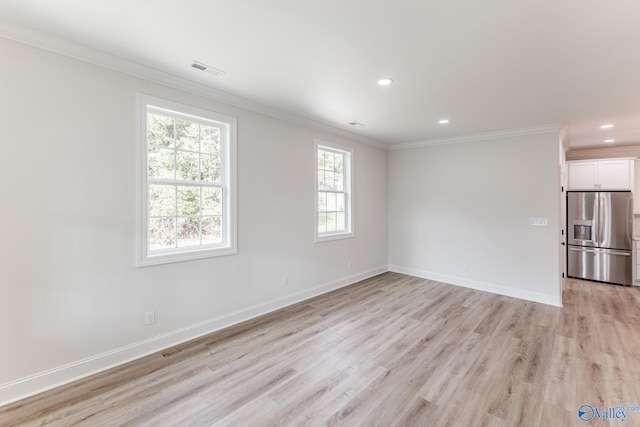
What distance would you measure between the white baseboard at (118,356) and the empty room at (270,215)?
2cm

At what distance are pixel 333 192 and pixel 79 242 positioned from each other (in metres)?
3.48

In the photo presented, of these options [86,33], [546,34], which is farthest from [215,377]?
[546,34]

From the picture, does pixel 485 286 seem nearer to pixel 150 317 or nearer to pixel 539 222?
pixel 539 222

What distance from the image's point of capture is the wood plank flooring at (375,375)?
1.97m

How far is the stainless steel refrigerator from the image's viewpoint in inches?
200

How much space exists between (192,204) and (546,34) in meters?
3.44

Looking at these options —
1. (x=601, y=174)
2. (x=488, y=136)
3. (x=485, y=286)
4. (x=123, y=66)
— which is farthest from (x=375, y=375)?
(x=601, y=174)

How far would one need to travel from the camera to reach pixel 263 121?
12.1ft

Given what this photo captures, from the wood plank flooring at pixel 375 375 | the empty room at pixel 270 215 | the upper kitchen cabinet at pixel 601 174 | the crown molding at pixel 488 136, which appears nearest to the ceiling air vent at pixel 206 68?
the empty room at pixel 270 215

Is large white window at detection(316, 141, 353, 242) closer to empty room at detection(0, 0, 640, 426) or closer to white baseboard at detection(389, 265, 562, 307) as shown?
empty room at detection(0, 0, 640, 426)

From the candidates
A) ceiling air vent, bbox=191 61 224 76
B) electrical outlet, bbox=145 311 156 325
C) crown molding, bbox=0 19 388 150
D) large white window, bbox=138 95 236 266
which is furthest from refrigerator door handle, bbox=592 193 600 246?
electrical outlet, bbox=145 311 156 325

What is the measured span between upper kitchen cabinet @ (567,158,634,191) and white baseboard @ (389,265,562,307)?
2983 millimetres

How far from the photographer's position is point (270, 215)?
381 centimetres

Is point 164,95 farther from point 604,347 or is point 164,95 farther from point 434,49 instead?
point 604,347
